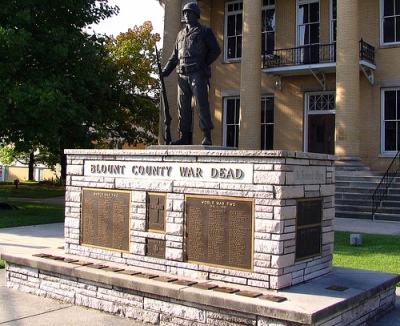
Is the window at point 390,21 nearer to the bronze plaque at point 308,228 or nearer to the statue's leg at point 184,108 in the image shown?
the statue's leg at point 184,108

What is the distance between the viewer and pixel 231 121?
26.0m

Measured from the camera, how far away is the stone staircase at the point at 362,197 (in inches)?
680

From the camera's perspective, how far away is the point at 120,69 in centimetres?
3052

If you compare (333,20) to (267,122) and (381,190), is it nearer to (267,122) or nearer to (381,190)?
(267,122)

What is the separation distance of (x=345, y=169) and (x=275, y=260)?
1472 cm

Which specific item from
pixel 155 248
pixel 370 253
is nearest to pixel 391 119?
pixel 370 253

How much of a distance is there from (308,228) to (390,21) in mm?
18190

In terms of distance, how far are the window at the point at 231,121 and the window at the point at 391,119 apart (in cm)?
695

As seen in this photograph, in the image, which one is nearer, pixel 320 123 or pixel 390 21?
pixel 390 21

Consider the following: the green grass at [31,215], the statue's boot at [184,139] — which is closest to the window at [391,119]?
the green grass at [31,215]

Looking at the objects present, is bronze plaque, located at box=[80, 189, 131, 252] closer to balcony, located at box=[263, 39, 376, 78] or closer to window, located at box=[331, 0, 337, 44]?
balcony, located at box=[263, 39, 376, 78]

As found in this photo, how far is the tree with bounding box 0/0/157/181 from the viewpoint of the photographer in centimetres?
1703

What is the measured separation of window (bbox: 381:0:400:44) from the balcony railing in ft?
2.69

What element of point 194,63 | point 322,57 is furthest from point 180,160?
point 322,57
